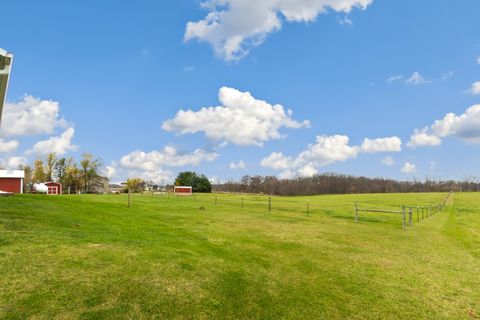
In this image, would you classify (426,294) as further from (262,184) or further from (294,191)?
(262,184)

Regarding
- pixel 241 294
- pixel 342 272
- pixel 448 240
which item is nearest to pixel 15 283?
pixel 241 294

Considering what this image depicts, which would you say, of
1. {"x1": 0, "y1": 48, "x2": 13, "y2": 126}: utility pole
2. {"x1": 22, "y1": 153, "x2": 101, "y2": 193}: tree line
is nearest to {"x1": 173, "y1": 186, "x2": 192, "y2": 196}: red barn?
{"x1": 22, "y1": 153, "x2": 101, "y2": 193}: tree line

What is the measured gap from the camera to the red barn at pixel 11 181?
5062 cm

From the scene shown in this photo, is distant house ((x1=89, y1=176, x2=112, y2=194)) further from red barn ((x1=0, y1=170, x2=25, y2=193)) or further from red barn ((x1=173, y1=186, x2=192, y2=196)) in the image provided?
red barn ((x1=0, y1=170, x2=25, y2=193))

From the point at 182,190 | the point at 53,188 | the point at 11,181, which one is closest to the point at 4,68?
the point at 11,181

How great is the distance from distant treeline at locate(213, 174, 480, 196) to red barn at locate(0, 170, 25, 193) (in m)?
107

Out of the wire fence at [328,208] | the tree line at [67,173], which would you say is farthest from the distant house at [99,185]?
the wire fence at [328,208]

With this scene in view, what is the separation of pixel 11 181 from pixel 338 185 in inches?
5349

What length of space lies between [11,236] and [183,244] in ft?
18.9

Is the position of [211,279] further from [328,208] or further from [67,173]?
[67,173]

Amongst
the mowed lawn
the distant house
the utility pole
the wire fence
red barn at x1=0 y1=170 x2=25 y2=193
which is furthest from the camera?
the distant house

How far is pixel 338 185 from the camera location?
156500 mm

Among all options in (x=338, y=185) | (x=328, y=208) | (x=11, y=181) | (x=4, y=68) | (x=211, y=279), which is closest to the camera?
(x=4, y=68)

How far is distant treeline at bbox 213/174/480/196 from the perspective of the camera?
499 feet
